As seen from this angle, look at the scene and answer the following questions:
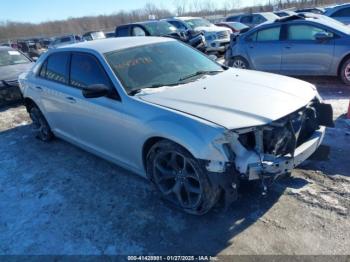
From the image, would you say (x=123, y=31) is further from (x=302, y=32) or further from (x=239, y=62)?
(x=302, y=32)

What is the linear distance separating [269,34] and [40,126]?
5.90 metres

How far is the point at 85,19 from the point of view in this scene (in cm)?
9738

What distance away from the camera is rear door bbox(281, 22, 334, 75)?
764 centimetres

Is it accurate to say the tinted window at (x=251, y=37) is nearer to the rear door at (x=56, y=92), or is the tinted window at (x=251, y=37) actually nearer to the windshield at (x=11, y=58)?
the rear door at (x=56, y=92)

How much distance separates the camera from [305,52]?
311 inches

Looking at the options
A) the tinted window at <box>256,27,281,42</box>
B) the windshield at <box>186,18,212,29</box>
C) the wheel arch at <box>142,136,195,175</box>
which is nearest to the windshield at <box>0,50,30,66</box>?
the tinted window at <box>256,27,281,42</box>

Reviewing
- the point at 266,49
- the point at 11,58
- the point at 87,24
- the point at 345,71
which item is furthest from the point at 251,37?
the point at 87,24

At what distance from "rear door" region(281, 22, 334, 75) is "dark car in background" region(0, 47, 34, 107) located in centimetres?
670

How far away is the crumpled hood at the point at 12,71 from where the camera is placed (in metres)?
9.02

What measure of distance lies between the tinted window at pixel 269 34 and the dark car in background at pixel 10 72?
20.2 ft

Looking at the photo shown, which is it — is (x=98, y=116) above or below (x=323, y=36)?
below

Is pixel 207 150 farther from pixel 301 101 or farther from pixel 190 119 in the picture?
pixel 301 101

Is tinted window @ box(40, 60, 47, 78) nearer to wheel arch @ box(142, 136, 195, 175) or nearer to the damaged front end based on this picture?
wheel arch @ box(142, 136, 195, 175)

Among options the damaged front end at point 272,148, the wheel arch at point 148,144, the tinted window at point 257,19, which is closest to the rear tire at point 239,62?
the damaged front end at point 272,148
